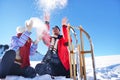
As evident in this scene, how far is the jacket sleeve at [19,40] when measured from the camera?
156 inches

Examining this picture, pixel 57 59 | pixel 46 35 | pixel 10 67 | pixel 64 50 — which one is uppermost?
pixel 46 35

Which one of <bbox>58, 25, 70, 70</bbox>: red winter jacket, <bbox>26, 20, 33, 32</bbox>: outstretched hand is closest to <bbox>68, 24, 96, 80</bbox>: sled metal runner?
<bbox>58, 25, 70, 70</bbox>: red winter jacket

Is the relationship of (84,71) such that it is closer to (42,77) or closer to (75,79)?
(75,79)

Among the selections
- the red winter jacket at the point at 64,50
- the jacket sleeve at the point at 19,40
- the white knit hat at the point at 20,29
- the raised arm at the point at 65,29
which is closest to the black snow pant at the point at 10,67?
the jacket sleeve at the point at 19,40

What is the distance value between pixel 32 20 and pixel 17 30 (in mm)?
300

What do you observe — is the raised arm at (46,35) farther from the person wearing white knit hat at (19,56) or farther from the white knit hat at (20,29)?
the white knit hat at (20,29)

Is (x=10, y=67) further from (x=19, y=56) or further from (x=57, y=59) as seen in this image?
(x=57, y=59)

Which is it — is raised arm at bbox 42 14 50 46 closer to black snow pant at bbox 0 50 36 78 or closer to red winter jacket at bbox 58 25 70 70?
red winter jacket at bbox 58 25 70 70

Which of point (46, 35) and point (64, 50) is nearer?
point (64, 50)

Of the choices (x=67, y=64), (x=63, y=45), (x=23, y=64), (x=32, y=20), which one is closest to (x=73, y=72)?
(x=67, y=64)

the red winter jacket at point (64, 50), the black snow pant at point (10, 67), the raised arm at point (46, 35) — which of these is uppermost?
the raised arm at point (46, 35)

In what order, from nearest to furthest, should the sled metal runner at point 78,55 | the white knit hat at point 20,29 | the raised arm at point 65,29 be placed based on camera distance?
1. the sled metal runner at point 78,55
2. the white knit hat at point 20,29
3. the raised arm at point 65,29

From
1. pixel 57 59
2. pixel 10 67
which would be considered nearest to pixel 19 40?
pixel 10 67

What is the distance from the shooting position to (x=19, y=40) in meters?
3.96
